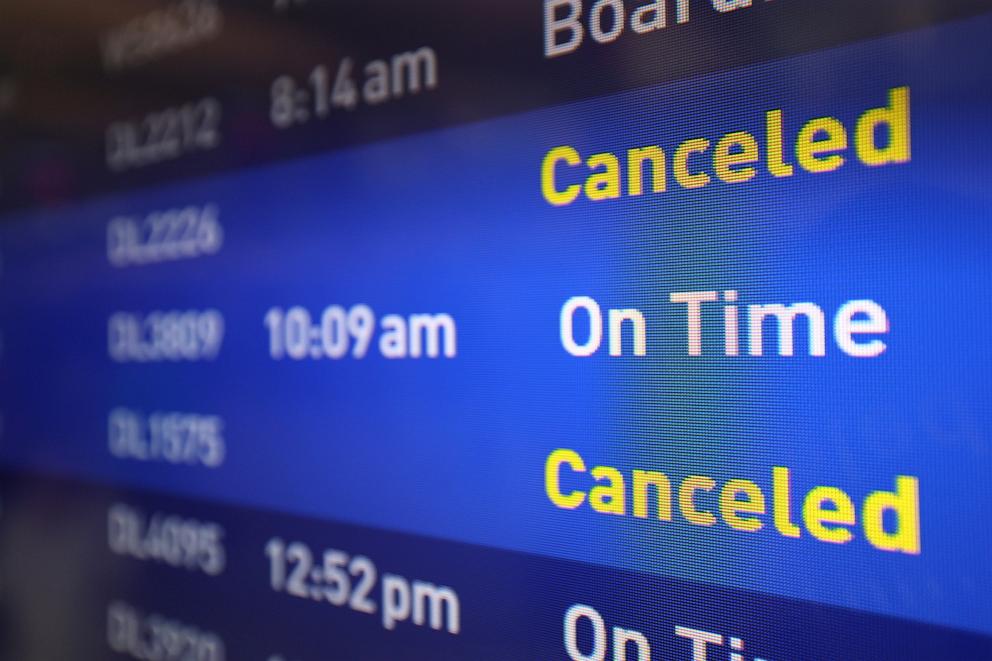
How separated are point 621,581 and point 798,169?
40 cm

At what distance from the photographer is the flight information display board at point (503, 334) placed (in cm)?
81

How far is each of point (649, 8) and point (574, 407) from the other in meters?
0.38

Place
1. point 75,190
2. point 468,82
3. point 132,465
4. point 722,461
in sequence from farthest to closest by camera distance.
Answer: point 75,190, point 132,465, point 468,82, point 722,461

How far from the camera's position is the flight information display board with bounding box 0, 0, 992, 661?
2.66ft

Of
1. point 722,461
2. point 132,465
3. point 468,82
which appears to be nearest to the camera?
point 722,461

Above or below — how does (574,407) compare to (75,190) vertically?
below

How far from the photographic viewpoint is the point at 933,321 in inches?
30.8

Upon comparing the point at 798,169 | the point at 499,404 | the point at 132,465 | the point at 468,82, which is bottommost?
the point at 132,465

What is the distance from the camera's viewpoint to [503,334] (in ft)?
3.51

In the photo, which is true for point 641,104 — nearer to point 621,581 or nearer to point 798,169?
point 798,169

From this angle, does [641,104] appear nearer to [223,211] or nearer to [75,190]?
[223,211]

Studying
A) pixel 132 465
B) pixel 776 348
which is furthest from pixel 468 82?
pixel 132 465

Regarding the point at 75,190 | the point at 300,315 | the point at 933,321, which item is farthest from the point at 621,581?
the point at 75,190

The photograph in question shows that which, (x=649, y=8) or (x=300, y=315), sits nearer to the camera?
(x=649, y=8)
